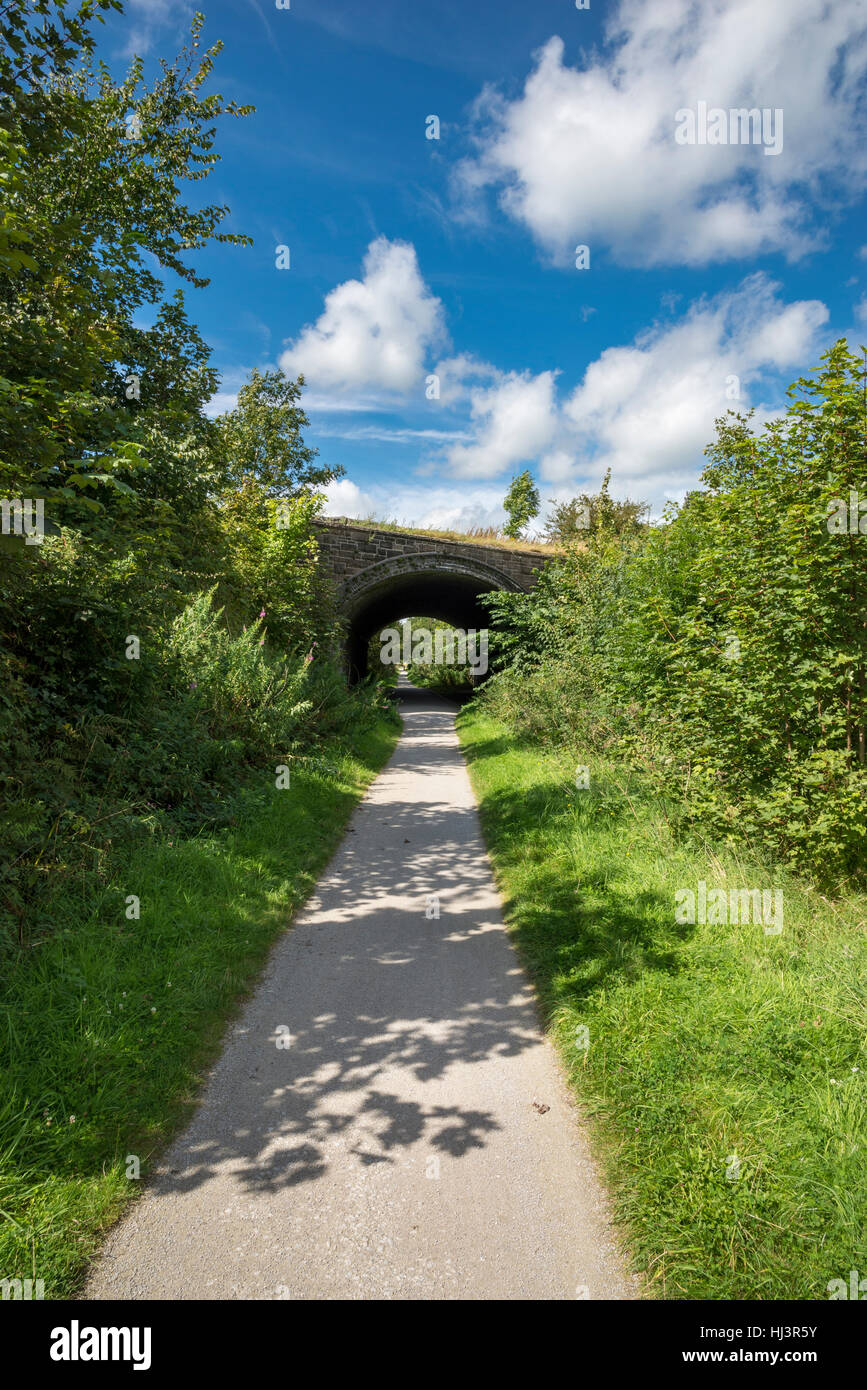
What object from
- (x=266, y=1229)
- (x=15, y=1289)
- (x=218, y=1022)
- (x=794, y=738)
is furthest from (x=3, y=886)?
(x=794, y=738)

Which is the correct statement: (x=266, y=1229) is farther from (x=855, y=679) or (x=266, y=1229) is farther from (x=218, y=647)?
(x=218, y=647)

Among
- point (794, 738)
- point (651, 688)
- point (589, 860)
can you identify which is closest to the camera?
point (794, 738)

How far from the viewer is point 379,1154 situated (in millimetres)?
3061

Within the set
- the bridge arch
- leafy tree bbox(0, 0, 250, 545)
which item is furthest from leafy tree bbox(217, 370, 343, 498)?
leafy tree bbox(0, 0, 250, 545)

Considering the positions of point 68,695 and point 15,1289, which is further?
point 68,695

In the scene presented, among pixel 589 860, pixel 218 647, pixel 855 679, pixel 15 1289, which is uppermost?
pixel 218 647

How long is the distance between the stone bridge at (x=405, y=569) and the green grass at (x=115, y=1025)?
1240cm

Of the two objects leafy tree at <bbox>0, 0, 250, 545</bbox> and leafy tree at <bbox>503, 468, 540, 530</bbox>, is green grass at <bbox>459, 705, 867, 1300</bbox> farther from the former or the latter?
leafy tree at <bbox>503, 468, 540, 530</bbox>

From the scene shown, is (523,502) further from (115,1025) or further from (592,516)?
(115,1025)

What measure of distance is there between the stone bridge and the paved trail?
13.1 metres

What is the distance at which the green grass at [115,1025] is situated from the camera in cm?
259
